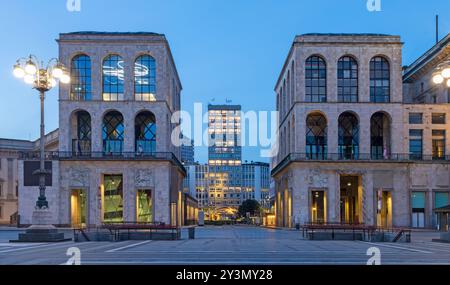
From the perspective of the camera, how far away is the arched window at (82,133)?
73062mm

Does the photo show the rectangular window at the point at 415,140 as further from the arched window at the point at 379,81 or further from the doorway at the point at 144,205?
the doorway at the point at 144,205

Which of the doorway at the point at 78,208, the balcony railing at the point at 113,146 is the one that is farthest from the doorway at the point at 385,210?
the doorway at the point at 78,208

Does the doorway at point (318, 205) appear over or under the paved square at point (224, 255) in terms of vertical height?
under

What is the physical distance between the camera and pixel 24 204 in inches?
2699

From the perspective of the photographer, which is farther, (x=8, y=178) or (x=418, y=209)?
(x=8, y=178)

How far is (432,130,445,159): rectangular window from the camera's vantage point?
233 feet

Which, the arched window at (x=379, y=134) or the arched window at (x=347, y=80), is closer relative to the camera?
the arched window at (x=347, y=80)

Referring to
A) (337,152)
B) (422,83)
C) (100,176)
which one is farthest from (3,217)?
(422,83)

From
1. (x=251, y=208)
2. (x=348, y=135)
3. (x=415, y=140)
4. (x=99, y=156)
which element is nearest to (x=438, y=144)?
(x=415, y=140)

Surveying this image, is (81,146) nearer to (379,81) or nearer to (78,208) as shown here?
(78,208)

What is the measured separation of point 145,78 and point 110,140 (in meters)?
11.1

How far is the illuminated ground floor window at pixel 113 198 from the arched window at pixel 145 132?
234 inches

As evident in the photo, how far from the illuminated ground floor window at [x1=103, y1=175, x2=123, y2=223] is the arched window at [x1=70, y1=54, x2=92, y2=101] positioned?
12860 millimetres

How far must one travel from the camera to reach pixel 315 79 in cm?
7200
